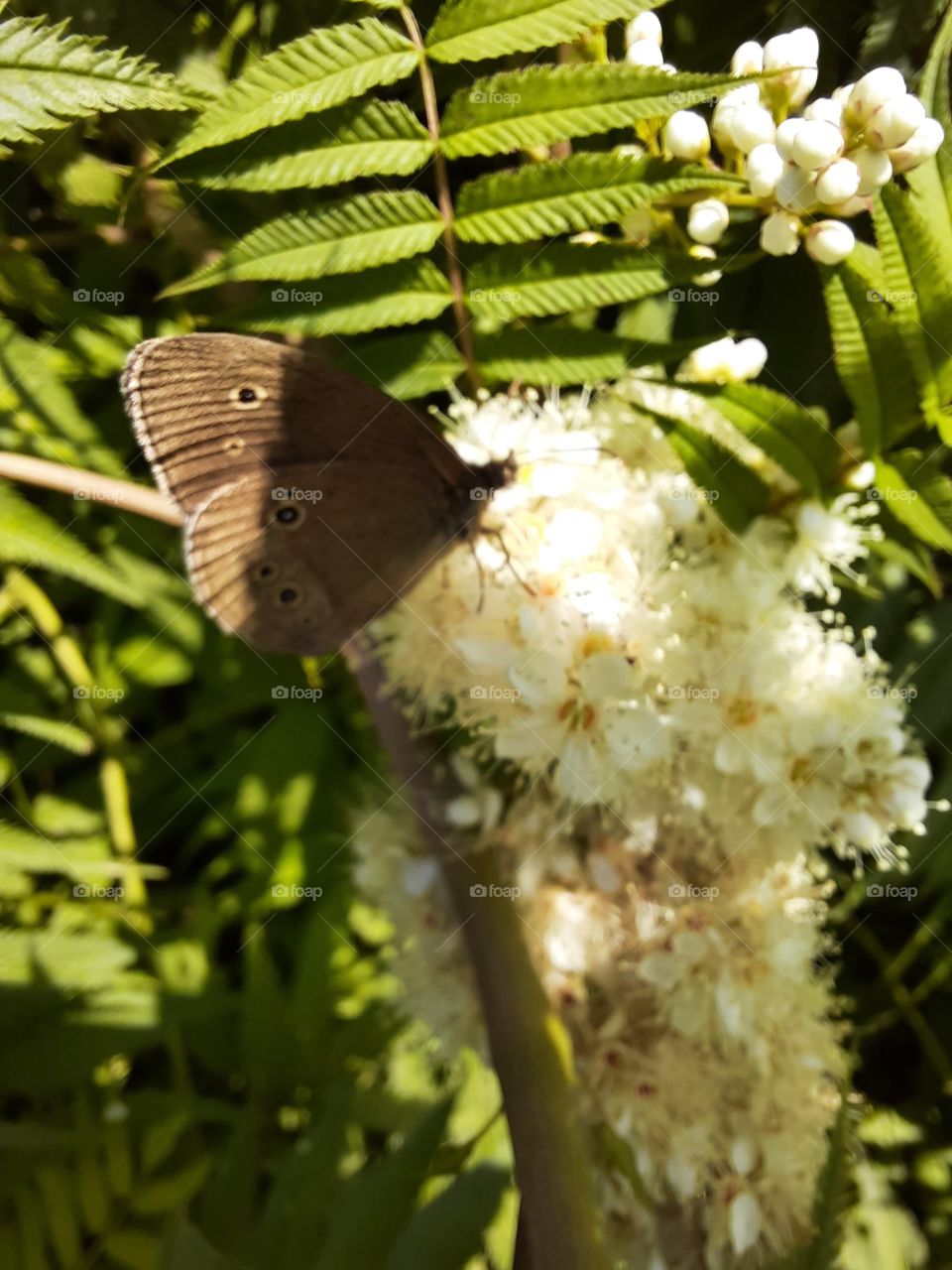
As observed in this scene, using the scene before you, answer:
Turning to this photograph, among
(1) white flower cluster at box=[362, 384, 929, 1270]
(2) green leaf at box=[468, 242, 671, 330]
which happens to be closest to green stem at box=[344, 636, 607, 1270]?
(1) white flower cluster at box=[362, 384, 929, 1270]

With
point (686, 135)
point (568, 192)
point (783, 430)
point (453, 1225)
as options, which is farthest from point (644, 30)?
point (453, 1225)

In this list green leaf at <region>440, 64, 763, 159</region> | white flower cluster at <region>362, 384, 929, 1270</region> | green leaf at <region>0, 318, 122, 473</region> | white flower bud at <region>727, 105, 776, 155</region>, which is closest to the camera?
green leaf at <region>440, 64, 763, 159</region>

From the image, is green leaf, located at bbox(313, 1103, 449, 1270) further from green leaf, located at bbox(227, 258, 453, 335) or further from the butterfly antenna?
green leaf, located at bbox(227, 258, 453, 335)

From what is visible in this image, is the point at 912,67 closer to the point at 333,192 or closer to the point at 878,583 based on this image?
the point at 878,583

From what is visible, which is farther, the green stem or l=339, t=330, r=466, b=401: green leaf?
l=339, t=330, r=466, b=401: green leaf

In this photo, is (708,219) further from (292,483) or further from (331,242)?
(292,483)

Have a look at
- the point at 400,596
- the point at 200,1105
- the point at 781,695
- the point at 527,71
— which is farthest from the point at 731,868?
Result: the point at 527,71
